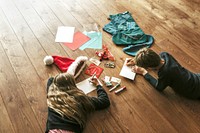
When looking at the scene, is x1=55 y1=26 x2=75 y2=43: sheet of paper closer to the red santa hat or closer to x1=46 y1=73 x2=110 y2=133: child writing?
the red santa hat

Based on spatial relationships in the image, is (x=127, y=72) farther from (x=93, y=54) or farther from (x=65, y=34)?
Result: (x=65, y=34)

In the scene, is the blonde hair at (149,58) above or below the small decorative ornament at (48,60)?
above

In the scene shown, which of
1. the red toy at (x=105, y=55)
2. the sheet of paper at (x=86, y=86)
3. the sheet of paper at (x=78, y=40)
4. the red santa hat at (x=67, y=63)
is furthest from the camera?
the sheet of paper at (x=78, y=40)

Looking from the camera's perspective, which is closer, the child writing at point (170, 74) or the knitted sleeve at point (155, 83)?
the child writing at point (170, 74)

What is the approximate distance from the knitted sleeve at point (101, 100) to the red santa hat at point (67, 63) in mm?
332

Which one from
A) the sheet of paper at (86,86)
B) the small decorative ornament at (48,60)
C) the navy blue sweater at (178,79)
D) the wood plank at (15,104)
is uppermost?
A: the navy blue sweater at (178,79)

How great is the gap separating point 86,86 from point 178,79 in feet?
2.71

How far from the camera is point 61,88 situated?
5.05 ft

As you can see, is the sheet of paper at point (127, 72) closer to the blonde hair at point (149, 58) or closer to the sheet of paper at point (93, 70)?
the sheet of paper at point (93, 70)

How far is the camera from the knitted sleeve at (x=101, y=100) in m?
1.80

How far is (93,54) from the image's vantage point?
90.4 inches

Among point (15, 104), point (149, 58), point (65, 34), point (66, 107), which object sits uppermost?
point (149, 58)

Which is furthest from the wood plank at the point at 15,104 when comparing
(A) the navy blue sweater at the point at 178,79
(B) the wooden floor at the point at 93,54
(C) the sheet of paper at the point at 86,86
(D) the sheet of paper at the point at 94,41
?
(A) the navy blue sweater at the point at 178,79

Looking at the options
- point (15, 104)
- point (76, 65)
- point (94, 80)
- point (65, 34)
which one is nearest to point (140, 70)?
point (94, 80)
